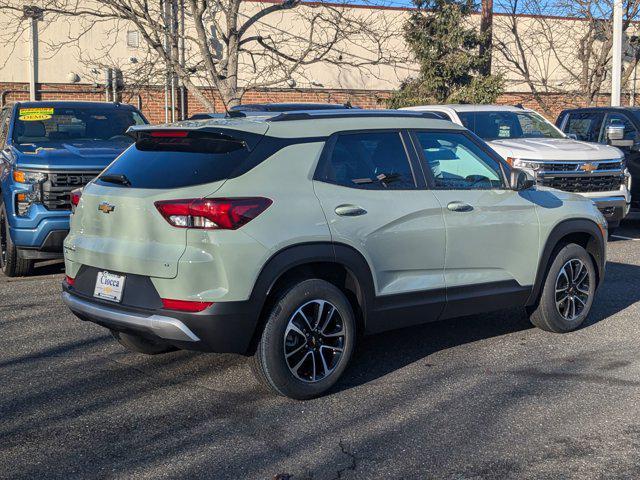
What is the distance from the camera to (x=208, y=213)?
16.3 feet

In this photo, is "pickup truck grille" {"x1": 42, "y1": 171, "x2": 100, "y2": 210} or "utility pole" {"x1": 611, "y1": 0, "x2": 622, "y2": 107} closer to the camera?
"pickup truck grille" {"x1": 42, "y1": 171, "x2": 100, "y2": 210}

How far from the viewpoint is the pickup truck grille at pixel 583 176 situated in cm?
1109

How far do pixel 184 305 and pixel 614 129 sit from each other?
9198 mm

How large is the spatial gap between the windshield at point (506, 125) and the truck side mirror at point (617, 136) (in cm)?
68

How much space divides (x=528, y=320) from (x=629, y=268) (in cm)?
309

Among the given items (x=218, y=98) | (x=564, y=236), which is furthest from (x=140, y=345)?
(x=218, y=98)

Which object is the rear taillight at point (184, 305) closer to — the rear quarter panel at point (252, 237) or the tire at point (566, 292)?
the rear quarter panel at point (252, 237)

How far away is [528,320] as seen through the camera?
761cm

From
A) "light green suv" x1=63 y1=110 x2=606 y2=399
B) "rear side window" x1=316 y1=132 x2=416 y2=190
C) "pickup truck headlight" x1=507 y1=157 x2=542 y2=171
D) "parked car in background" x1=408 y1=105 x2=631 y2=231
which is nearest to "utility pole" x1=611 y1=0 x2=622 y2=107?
"parked car in background" x1=408 y1=105 x2=631 y2=231

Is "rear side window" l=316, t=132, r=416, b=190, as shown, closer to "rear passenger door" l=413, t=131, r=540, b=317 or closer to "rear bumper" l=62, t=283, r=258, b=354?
"rear passenger door" l=413, t=131, r=540, b=317

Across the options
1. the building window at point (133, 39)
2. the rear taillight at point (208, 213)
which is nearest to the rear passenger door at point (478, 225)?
the rear taillight at point (208, 213)

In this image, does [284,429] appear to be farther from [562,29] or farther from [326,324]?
[562,29]

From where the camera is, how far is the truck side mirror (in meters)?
12.5

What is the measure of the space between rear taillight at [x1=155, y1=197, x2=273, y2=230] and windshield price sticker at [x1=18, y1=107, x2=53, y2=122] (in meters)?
5.92
